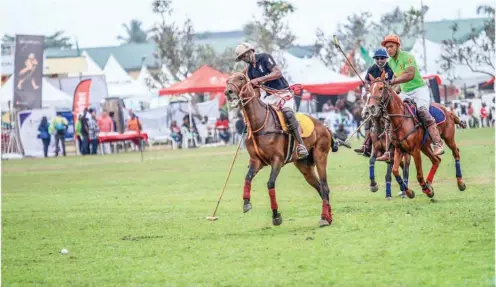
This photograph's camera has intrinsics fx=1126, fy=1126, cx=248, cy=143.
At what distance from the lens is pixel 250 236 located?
1570 centimetres

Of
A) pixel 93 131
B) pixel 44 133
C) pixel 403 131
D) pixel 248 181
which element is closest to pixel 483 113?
pixel 93 131

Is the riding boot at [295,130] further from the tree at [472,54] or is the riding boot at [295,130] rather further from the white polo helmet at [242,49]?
the tree at [472,54]

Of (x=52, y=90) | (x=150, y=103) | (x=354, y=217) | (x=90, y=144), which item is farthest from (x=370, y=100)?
(x=150, y=103)

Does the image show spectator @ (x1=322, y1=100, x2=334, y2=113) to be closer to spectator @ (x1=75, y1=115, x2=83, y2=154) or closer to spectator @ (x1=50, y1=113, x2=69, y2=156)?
spectator @ (x1=75, y1=115, x2=83, y2=154)

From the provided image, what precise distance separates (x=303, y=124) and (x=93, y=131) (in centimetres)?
3601

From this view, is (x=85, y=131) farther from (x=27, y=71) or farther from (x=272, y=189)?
(x=272, y=189)


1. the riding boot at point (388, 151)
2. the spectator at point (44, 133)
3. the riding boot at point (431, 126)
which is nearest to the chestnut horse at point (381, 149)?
the riding boot at point (388, 151)

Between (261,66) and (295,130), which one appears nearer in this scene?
(295,130)

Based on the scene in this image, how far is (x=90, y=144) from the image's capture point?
5400cm

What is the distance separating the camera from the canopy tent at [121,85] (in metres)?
70.5

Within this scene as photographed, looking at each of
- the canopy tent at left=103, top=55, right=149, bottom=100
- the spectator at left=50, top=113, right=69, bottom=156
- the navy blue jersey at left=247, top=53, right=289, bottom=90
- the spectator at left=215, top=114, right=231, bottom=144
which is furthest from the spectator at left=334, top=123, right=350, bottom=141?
the canopy tent at left=103, top=55, right=149, bottom=100

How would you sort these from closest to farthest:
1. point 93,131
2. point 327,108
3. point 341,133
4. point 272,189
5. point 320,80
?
point 272,189 → point 341,133 → point 93,131 → point 320,80 → point 327,108

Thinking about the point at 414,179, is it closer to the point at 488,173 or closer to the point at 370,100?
the point at 488,173

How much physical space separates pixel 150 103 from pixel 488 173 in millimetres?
47026
